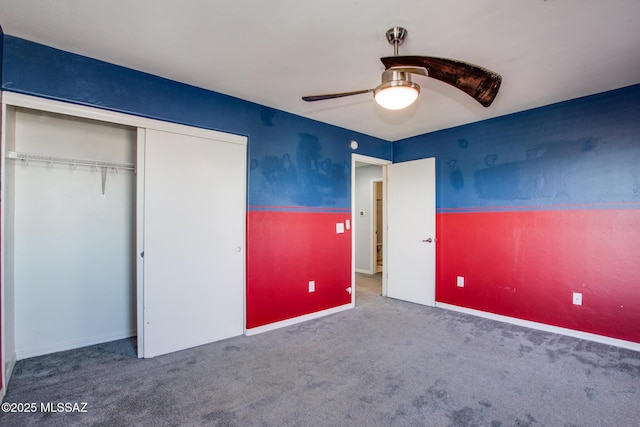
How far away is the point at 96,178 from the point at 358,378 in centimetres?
301

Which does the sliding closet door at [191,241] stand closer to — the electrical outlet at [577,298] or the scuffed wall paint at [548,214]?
the scuffed wall paint at [548,214]

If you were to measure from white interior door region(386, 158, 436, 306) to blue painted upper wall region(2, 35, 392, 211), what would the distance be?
567 mm

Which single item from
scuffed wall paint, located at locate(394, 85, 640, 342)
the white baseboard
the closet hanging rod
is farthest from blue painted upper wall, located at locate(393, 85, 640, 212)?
the white baseboard

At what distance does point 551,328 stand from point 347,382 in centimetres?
249

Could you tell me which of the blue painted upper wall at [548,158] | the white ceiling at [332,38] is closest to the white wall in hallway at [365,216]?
the blue painted upper wall at [548,158]

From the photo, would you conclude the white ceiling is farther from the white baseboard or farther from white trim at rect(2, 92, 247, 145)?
the white baseboard

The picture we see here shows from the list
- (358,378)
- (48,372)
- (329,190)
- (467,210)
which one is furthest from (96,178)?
(467,210)

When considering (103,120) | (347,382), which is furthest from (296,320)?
(103,120)

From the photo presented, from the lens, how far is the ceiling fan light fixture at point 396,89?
187 centimetres

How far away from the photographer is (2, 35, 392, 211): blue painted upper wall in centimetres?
219

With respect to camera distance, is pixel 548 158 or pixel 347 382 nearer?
pixel 347 382

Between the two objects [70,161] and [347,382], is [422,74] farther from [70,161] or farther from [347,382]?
[70,161]

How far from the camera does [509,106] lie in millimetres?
3324

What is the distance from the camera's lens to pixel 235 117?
3125 millimetres
